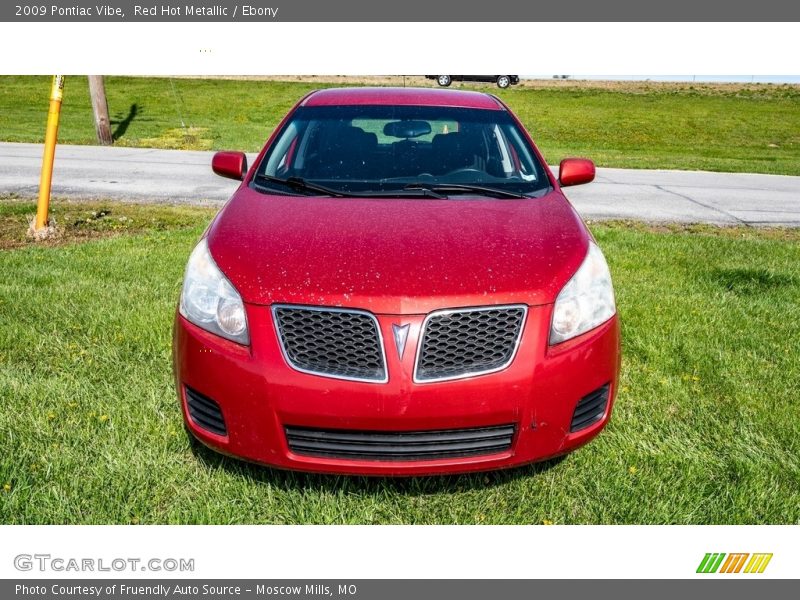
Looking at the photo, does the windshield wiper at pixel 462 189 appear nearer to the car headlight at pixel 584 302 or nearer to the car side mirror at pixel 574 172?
the car headlight at pixel 584 302

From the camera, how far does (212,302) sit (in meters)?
2.54

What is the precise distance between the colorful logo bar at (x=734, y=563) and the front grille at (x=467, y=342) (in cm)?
106

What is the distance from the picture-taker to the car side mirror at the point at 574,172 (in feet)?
12.9

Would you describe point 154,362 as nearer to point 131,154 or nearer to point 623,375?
point 623,375

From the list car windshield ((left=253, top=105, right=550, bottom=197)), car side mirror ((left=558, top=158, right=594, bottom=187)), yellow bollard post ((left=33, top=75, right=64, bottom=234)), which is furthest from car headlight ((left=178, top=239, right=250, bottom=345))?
yellow bollard post ((left=33, top=75, right=64, bottom=234))

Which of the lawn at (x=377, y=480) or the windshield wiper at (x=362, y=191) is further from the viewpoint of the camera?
the windshield wiper at (x=362, y=191)

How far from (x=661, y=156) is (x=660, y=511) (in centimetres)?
1887

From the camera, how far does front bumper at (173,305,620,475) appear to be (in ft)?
7.52

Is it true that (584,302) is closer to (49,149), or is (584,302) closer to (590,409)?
(590,409)

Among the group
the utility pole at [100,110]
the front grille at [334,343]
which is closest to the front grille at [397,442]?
the front grille at [334,343]

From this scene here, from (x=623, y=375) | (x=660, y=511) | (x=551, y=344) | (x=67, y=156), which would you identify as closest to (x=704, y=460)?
(x=660, y=511)

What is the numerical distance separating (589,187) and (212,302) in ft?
35.7

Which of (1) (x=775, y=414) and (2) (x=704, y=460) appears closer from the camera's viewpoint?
(2) (x=704, y=460)

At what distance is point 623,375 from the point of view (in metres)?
3.96
